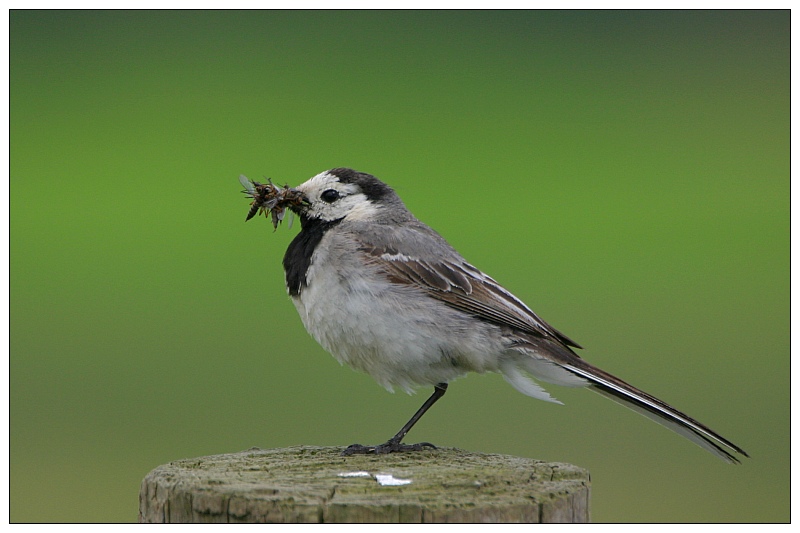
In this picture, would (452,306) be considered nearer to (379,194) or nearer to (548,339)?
(548,339)

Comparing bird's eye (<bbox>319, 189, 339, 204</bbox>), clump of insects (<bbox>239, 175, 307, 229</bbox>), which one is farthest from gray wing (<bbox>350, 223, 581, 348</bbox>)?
clump of insects (<bbox>239, 175, 307, 229</bbox>)

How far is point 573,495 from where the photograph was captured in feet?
12.9

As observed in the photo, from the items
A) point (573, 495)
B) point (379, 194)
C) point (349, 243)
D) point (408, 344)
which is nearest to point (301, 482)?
point (573, 495)

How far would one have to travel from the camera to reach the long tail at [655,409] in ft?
16.1

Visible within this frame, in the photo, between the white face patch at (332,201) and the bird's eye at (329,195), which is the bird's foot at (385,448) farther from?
the bird's eye at (329,195)

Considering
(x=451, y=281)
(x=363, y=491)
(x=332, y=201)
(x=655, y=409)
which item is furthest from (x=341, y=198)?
(x=363, y=491)

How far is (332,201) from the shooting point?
20.2 ft

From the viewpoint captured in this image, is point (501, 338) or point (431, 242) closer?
point (501, 338)

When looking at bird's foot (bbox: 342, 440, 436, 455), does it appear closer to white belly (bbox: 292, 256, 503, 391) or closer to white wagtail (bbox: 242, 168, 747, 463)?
white wagtail (bbox: 242, 168, 747, 463)

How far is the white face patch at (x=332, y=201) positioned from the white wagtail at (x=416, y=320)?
0.71 ft

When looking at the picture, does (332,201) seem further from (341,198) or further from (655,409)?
(655,409)

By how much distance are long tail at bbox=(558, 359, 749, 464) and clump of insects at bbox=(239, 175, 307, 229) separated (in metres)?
2.09

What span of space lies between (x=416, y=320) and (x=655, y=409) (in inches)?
57.3

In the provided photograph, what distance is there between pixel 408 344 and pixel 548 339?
2.80 feet
